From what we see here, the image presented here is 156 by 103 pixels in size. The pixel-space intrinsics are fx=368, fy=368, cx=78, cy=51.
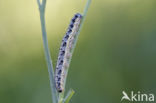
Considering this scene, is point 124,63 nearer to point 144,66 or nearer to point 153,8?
point 144,66

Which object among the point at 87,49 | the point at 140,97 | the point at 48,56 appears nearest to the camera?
the point at 48,56

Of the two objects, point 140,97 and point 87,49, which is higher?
point 87,49

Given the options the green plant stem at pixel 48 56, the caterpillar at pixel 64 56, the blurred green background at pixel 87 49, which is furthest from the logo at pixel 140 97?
the green plant stem at pixel 48 56

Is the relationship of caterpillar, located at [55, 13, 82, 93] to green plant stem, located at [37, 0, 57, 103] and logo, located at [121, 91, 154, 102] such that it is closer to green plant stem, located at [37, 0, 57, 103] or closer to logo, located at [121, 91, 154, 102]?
green plant stem, located at [37, 0, 57, 103]

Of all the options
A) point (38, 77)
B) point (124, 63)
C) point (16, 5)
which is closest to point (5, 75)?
point (38, 77)

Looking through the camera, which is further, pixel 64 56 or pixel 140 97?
pixel 140 97

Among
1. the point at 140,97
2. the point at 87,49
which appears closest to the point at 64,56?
the point at 140,97

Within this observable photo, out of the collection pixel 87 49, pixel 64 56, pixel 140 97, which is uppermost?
pixel 64 56

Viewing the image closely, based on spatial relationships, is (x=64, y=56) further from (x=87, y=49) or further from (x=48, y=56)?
(x=87, y=49)

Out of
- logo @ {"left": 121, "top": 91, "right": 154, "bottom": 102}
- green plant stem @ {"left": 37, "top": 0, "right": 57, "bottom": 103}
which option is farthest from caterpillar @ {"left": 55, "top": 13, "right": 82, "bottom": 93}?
logo @ {"left": 121, "top": 91, "right": 154, "bottom": 102}
